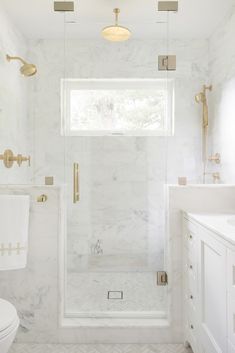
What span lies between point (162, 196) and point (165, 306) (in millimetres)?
744

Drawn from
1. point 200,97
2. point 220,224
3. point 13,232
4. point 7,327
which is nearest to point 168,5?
point 200,97

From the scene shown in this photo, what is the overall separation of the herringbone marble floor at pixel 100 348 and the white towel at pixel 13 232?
1.75 feet

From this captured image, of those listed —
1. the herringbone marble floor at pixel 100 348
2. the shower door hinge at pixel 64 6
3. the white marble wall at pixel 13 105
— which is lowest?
the herringbone marble floor at pixel 100 348

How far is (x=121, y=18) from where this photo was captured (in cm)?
244

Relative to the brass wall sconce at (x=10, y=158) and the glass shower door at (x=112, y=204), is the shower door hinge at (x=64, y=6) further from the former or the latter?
the brass wall sconce at (x=10, y=158)

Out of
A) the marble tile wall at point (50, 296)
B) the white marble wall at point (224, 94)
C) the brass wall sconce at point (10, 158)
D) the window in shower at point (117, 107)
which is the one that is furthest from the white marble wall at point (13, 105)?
the white marble wall at point (224, 94)

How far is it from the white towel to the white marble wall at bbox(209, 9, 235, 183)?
1.44 meters

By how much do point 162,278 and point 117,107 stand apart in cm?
132

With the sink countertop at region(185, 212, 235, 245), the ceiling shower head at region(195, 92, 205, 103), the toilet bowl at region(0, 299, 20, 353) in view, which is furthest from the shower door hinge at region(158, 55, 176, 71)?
the toilet bowl at region(0, 299, 20, 353)

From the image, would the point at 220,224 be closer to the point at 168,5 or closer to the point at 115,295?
the point at 115,295

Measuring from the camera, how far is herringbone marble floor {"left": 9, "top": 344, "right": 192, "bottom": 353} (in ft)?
6.46

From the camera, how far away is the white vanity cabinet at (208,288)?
1.22 metres

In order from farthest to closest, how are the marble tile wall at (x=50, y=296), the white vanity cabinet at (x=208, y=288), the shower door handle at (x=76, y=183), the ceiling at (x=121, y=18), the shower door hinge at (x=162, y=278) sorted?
the shower door handle at (x=76, y=183) < the ceiling at (x=121, y=18) < the shower door hinge at (x=162, y=278) < the marble tile wall at (x=50, y=296) < the white vanity cabinet at (x=208, y=288)

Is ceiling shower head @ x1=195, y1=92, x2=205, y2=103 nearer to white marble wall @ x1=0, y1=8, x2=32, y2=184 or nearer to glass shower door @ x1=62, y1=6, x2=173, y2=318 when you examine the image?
glass shower door @ x1=62, y1=6, x2=173, y2=318
